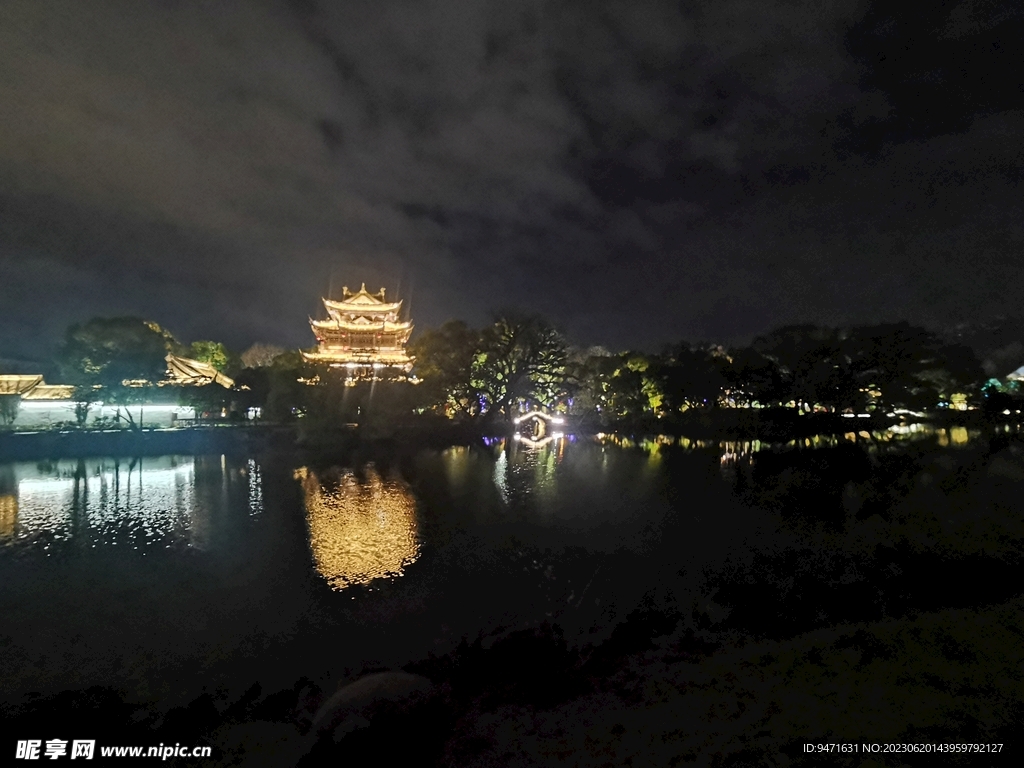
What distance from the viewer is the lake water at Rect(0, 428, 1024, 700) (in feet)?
27.1

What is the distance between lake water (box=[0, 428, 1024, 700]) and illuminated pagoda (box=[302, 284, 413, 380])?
27468 millimetres

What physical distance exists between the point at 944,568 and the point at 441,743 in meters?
10.1

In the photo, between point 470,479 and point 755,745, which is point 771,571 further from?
point 470,479

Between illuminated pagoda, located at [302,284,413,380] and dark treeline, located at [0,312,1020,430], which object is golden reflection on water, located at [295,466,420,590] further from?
illuminated pagoda, located at [302,284,413,380]

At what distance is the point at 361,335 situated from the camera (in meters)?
53.4

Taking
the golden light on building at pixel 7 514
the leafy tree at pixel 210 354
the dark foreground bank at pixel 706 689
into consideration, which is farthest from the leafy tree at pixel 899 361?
the leafy tree at pixel 210 354

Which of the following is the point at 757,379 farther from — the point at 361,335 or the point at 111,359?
the point at 111,359

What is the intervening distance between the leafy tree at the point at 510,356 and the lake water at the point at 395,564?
760 inches

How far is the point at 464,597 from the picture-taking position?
10109mm

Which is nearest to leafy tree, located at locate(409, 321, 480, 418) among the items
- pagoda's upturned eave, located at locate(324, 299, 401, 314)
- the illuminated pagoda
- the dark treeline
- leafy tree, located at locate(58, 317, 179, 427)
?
the dark treeline

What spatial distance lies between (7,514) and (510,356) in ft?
102

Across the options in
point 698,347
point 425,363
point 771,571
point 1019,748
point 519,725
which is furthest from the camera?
point 698,347

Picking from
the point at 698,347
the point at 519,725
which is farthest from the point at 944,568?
the point at 698,347

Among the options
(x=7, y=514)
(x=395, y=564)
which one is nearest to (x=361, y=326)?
(x=7, y=514)
